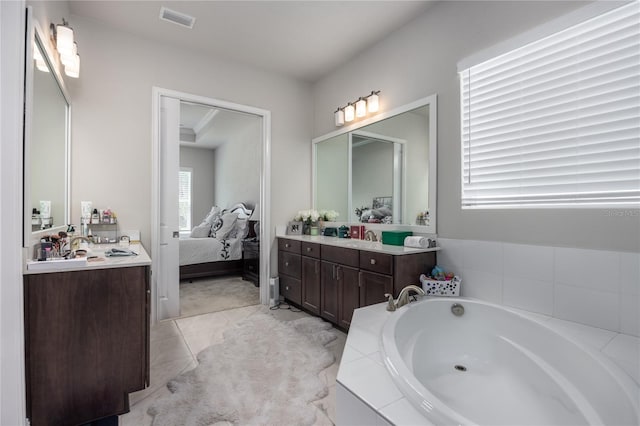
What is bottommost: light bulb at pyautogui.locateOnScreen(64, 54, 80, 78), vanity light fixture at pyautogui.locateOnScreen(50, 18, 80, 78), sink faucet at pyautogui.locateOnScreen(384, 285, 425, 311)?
sink faucet at pyautogui.locateOnScreen(384, 285, 425, 311)

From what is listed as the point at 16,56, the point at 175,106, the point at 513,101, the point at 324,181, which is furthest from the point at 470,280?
the point at 175,106

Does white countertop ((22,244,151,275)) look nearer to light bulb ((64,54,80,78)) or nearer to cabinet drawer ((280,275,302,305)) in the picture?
light bulb ((64,54,80,78))

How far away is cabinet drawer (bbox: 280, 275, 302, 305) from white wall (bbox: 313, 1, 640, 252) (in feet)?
5.39

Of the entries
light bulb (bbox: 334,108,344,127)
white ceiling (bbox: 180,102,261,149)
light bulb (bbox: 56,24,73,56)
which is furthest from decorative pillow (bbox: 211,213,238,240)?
light bulb (bbox: 56,24,73,56)

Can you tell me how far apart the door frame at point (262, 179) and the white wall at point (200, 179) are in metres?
3.95

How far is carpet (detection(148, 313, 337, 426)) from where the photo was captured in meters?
1.59

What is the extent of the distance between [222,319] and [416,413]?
8.26ft

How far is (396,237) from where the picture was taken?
260 cm

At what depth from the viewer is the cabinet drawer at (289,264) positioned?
10.9ft

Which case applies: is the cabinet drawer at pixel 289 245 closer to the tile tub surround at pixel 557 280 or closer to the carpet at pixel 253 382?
the carpet at pixel 253 382

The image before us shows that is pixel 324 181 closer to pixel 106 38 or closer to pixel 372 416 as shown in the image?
pixel 106 38

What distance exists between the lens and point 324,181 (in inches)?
153

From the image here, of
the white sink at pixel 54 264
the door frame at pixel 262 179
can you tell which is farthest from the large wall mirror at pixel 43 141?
the door frame at pixel 262 179

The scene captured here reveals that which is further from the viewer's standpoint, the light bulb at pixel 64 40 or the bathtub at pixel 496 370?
the light bulb at pixel 64 40
